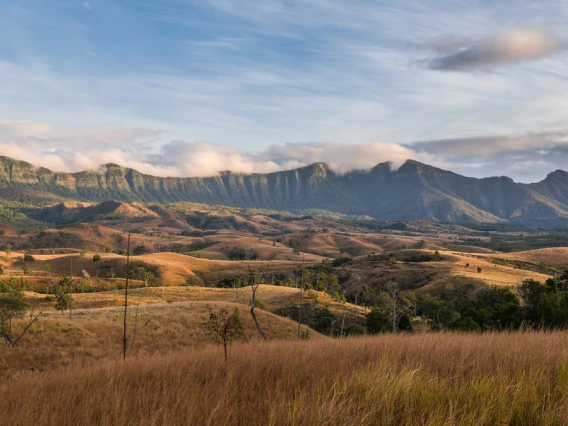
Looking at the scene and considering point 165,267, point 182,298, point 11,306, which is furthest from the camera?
point 165,267

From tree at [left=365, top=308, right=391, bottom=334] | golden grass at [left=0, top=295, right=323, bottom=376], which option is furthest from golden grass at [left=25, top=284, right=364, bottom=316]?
golden grass at [left=0, top=295, right=323, bottom=376]

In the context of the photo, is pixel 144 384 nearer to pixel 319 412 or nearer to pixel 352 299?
pixel 319 412

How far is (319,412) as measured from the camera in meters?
3.05

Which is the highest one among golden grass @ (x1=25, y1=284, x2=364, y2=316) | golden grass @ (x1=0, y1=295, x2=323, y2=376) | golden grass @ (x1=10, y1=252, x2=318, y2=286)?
golden grass @ (x1=0, y1=295, x2=323, y2=376)

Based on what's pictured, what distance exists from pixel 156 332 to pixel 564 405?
1315 inches

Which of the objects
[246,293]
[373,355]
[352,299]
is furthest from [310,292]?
[373,355]

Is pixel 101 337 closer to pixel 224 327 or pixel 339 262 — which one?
pixel 224 327

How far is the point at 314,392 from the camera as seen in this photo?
156 inches

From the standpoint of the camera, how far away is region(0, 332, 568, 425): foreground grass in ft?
10.8

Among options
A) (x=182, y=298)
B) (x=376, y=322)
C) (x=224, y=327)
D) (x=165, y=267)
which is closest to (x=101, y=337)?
(x=224, y=327)

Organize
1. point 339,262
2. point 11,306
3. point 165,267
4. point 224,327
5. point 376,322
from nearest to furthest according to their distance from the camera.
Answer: point 224,327, point 11,306, point 376,322, point 165,267, point 339,262

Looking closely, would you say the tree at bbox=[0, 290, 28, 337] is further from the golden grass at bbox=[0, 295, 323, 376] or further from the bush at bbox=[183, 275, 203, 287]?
the bush at bbox=[183, 275, 203, 287]

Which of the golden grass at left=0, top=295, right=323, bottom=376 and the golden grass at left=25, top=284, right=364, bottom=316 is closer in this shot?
the golden grass at left=0, top=295, right=323, bottom=376

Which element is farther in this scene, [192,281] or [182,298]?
[192,281]
